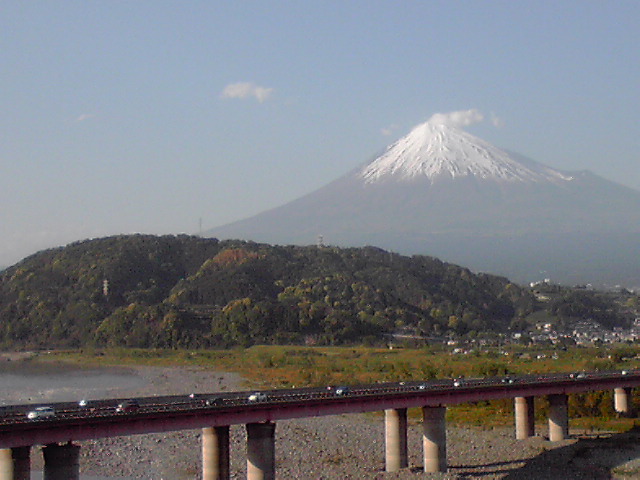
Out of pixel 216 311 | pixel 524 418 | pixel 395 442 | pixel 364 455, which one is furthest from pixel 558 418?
pixel 216 311

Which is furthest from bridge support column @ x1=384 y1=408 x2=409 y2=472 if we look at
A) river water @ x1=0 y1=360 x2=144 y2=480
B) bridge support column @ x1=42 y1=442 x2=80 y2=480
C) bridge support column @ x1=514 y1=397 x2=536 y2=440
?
river water @ x1=0 y1=360 x2=144 y2=480

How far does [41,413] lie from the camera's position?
41.6m

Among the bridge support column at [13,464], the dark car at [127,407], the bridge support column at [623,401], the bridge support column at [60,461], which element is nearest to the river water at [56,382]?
the dark car at [127,407]

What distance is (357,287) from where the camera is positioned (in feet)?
623

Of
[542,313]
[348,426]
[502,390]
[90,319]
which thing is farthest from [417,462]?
[542,313]

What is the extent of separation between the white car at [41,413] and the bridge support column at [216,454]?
25.4 feet

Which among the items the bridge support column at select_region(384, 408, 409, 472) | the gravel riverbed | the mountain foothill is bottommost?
the gravel riverbed

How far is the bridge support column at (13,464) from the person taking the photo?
4019 cm

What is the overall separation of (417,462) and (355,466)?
3.59 meters

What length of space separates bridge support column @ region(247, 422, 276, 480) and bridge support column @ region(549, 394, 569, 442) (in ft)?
74.2

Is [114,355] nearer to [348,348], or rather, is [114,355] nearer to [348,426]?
[348,348]

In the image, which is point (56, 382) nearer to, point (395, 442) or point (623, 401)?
point (623, 401)

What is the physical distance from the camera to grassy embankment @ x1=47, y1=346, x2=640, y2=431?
74.4 metres

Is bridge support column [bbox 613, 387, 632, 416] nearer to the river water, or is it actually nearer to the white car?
the river water
